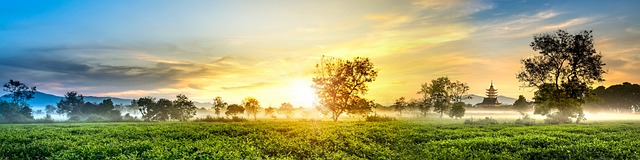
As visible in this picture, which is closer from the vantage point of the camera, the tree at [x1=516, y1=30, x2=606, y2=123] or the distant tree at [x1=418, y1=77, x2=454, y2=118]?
the tree at [x1=516, y1=30, x2=606, y2=123]

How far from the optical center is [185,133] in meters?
25.7

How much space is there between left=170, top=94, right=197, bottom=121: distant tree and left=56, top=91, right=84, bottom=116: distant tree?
71.2ft

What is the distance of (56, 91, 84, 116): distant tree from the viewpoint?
85.0 meters

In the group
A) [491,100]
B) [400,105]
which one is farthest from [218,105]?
[491,100]

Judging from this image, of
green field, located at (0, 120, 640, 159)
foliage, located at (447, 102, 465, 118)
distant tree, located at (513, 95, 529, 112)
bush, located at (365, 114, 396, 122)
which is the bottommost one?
green field, located at (0, 120, 640, 159)

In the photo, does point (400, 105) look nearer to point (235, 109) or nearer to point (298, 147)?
point (235, 109)

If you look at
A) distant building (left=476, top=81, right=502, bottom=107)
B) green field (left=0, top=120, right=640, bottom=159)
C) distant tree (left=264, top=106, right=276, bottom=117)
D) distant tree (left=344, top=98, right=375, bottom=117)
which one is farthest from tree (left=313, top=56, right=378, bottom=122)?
distant building (left=476, top=81, right=502, bottom=107)

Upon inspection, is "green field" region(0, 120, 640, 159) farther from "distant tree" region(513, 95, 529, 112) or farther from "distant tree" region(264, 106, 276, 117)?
"distant tree" region(513, 95, 529, 112)

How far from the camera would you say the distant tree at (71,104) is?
8500 cm

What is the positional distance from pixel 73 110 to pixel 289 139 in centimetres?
7913

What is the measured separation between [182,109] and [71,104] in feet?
84.5

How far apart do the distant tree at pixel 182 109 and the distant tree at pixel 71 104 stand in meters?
21.7

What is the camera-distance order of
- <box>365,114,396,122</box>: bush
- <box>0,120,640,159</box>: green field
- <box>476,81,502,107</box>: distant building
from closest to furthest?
<box>0,120,640,159</box>: green field
<box>365,114,396,122</box>: bush
<box>476,81,502,107</box>: distant building

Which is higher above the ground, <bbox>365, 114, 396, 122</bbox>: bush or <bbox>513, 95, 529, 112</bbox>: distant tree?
<bbox>513, 95, 529, 112</bbox>: distant tree
